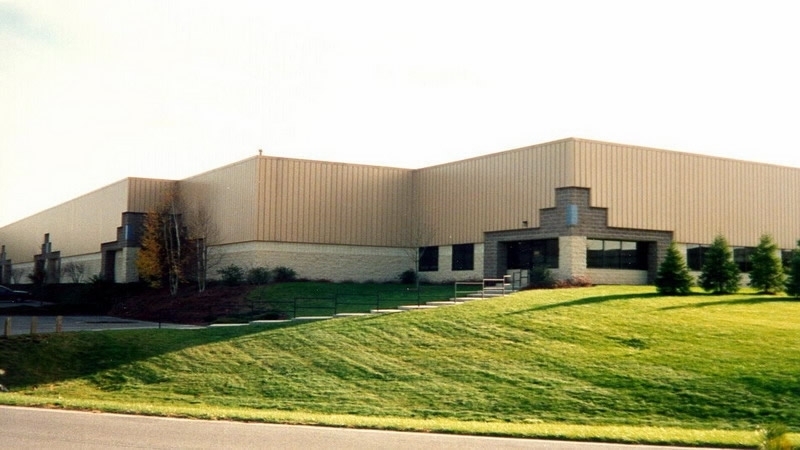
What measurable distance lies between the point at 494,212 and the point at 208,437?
31518mm

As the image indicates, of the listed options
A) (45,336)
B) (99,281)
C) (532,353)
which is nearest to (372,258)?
(99,281)

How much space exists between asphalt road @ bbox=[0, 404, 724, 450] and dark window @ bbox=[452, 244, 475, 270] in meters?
30.2

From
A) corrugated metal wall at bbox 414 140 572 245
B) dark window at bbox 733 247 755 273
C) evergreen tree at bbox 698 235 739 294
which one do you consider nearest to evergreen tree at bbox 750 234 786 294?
evergreen tree at bbox 698 235 739 294

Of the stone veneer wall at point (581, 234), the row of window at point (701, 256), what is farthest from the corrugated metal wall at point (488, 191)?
the row of window at point (701, 256)

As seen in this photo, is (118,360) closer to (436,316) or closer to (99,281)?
(436,316)

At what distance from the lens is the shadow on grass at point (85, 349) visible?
87.1 feet

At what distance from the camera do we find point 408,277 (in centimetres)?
5056

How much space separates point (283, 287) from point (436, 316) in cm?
1512

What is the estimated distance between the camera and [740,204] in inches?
1839

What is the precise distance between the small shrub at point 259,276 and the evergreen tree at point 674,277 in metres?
21.3

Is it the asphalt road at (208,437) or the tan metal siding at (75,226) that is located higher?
the tan metal siding at (75,226)

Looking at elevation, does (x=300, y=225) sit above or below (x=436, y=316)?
above

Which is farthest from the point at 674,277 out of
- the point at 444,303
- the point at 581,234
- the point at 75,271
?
the point at 75,271

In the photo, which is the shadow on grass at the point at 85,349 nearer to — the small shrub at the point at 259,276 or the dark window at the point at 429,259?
the small shrub at the point at 259,276
